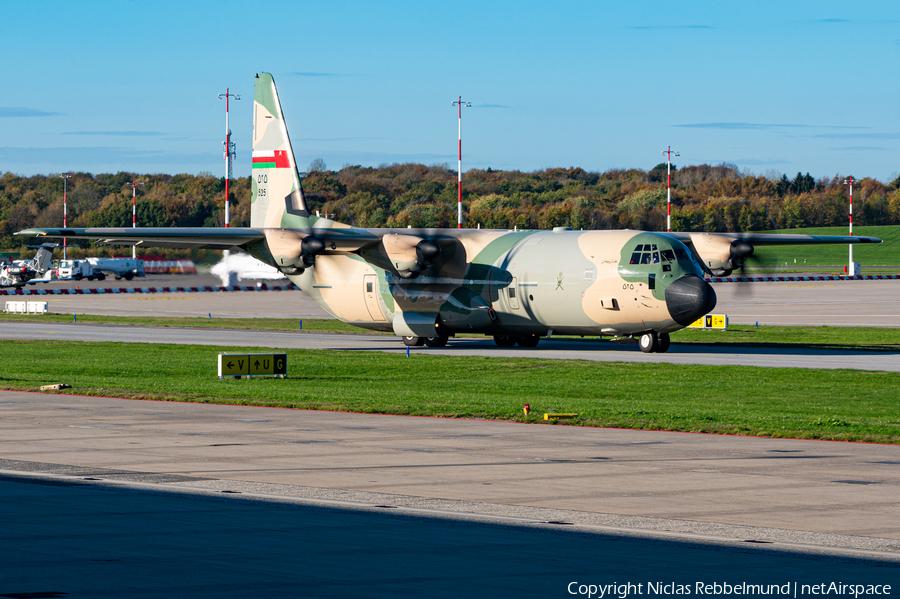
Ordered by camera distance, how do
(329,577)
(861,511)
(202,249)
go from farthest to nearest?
(202,249)
(861,511)
(329,577)

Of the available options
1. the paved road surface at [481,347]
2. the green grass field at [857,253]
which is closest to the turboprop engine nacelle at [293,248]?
the paved road surface at [481,347]

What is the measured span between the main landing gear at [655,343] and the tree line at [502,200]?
1434 centimetres

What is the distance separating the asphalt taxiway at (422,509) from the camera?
30.1 ft

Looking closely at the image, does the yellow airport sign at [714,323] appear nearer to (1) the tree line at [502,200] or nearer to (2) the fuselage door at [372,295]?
(1) the tree line at [502,200]

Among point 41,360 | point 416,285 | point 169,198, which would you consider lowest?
point 41,360

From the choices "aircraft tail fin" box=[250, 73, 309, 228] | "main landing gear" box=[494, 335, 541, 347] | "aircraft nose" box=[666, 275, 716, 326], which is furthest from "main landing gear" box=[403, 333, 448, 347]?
"aircraft nose" box=[666, 275, 716, 326]

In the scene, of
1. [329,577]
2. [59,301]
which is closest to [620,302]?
[329,577]

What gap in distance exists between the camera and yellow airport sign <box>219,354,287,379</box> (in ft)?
97.2

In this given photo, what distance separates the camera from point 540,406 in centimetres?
2380

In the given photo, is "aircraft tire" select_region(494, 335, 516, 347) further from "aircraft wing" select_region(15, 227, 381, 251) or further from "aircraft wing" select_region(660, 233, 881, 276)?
"aircraft wing" select_region(660, 233, 881, 276)

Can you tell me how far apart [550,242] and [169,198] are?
344 ft

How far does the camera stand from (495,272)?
38688mm

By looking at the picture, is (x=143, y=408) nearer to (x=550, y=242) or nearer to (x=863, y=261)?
(x=550, y=242)

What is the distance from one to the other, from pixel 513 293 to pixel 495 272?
1063 mm
